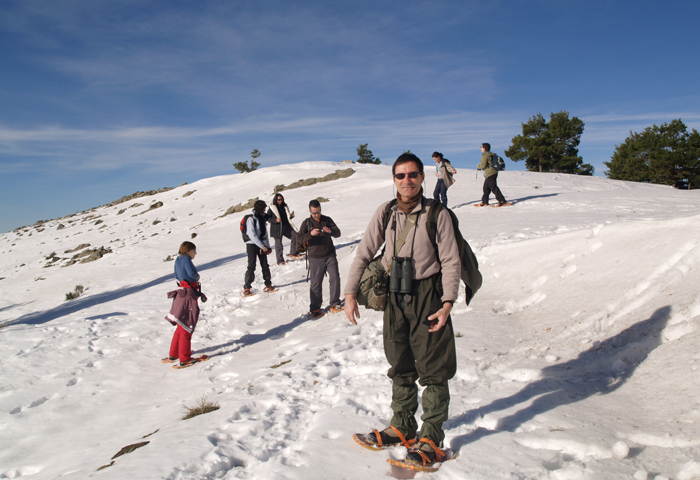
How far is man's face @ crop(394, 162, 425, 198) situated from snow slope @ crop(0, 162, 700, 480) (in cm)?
190

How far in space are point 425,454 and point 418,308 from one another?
38.6 inches

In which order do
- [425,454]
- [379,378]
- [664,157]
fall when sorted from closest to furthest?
1. [425,454]
2. [379,378]
3. [664,157]

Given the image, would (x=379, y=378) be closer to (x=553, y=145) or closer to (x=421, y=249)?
(x=421, y=249)

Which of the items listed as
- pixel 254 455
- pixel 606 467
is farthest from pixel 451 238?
pixel 254 455

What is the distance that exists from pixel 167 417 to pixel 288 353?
1983mm

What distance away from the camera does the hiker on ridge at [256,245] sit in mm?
9469

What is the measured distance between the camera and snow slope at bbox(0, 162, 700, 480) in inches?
115

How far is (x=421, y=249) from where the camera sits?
288 centimetres

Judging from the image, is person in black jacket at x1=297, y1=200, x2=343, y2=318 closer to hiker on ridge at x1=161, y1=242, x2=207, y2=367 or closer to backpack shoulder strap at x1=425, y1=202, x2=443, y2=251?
hiker on ridge at x1=161, y1=242, x2=207, y2=367

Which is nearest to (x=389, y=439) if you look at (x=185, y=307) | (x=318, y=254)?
(x=185, y=307)

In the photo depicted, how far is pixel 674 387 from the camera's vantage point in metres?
3.35

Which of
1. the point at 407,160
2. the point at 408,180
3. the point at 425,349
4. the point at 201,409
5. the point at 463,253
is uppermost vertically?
the point at 407,160

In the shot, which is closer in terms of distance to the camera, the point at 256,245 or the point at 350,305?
the point at 350,305

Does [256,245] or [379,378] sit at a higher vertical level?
[256,245]
